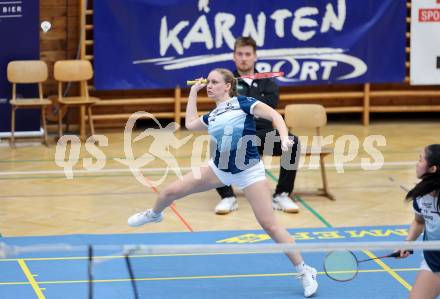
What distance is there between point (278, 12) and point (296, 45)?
0.59 metres

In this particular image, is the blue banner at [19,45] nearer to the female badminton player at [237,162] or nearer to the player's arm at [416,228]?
the female badminton player at [237,162]

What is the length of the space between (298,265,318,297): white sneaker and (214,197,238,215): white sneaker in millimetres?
2712

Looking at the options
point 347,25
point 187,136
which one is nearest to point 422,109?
point 347,25

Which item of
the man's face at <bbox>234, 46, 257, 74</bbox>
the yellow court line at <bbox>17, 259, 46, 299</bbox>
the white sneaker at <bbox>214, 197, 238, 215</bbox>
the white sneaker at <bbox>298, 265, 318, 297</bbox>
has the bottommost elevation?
the yellow court line at <bbox>17, 259, 46, 299</bbox>

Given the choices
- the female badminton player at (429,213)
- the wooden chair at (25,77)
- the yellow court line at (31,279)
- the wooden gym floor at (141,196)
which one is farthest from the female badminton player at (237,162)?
the wooden chair at (25,77)

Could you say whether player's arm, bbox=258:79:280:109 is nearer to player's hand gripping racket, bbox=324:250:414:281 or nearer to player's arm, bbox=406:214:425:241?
player's hand gripping racket, bbox=324:250:414:281

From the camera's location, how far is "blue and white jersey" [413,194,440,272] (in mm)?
6203

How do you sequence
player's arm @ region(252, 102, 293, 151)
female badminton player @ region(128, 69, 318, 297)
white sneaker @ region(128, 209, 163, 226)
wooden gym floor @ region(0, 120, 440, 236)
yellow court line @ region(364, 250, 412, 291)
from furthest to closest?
wooden gym floor @ region(0, 120, 440, 236)
white sneaker @ region(128, 209, 163, 226)
yellow court line @ region(364, 250, 412, 291)
female badminton player @ region(128, 69, 318, 297)
player's arm @ region(252, 102, 293, 151)

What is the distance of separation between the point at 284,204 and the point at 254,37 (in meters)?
4.67

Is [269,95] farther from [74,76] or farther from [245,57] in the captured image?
[74,76]

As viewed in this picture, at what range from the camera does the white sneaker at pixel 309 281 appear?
313 inches

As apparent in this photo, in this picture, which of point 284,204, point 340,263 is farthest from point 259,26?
point 340,263

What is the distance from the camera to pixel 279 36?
1492cm

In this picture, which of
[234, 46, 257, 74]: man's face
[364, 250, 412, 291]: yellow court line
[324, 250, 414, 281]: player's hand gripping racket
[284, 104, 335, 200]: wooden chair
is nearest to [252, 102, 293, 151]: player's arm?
[324, 250, 414, 281]: player's hand gripping racket
